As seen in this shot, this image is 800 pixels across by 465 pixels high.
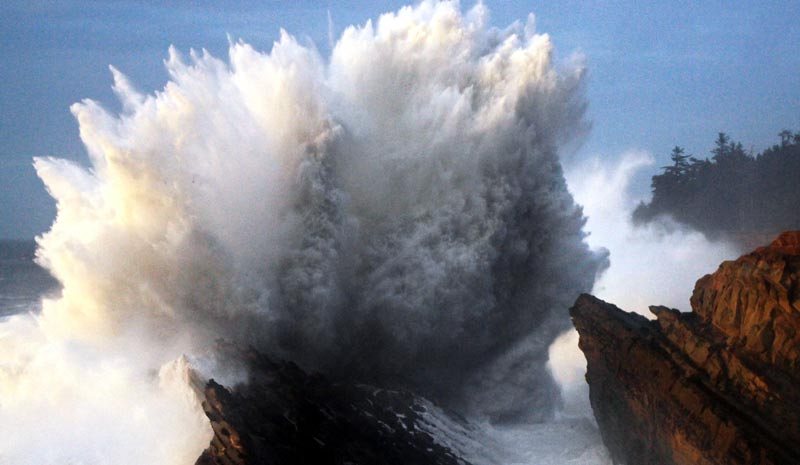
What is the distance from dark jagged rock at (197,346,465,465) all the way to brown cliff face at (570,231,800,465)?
5595 millimetres

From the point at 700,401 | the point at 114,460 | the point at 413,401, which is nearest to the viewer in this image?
the point at 700,401

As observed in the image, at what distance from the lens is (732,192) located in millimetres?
68875

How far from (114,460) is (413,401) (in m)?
10.4

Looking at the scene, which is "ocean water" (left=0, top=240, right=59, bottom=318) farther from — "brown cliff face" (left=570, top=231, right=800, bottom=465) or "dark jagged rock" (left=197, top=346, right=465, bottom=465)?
"brown cliff face" (left=570, top=231, right=800, bottom=465)

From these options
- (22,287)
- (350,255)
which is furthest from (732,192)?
(22,287)

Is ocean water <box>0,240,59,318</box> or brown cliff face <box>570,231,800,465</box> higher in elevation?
ocean water <box>0,240,59,318</box>

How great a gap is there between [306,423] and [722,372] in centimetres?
1005

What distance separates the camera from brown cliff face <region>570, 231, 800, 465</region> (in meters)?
14.6

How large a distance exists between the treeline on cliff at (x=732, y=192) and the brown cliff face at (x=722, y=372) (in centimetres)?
4079

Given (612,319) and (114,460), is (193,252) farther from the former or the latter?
(612,319)

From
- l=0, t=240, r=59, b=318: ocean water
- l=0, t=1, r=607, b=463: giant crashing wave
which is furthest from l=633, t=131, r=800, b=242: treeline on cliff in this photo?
Result: l=0, t=240, r=59, b=318: ocean water

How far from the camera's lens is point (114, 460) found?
17422 millimetres

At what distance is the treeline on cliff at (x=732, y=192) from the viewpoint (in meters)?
59.3

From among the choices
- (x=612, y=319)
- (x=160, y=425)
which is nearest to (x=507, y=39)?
(x=612, y=319)
